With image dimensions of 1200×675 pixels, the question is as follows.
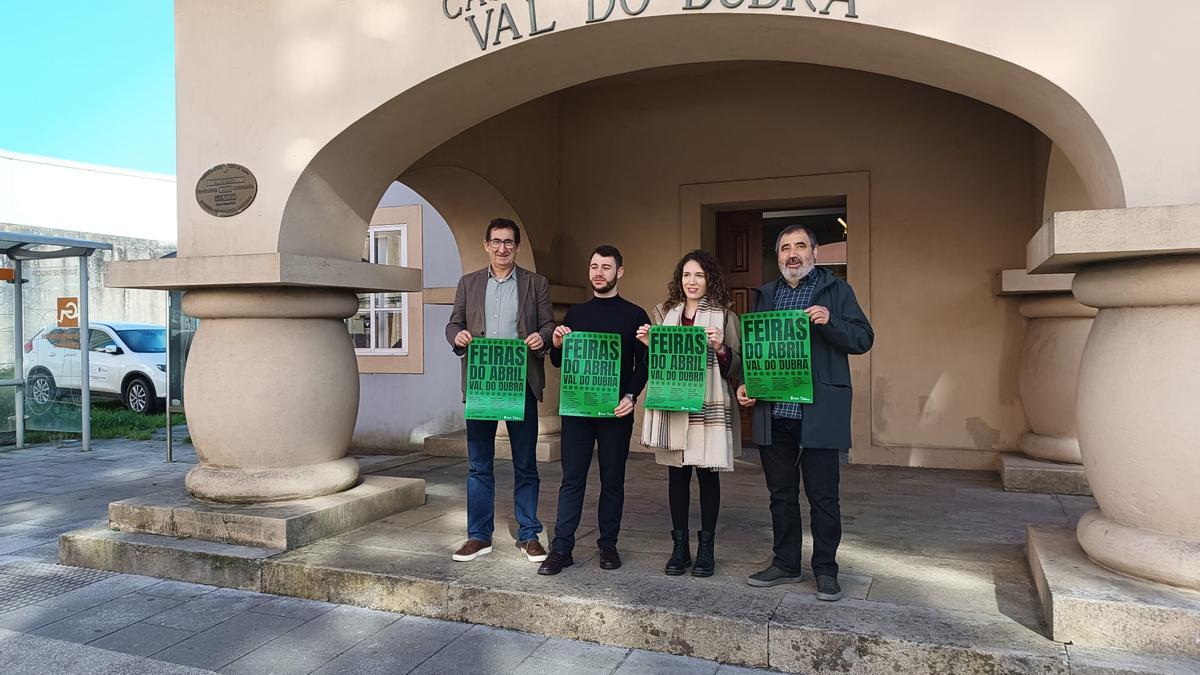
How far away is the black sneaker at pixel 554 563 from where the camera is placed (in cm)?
382

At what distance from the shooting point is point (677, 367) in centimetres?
364

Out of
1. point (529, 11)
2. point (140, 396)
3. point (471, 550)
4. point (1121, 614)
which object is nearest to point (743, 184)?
point (529, 11)

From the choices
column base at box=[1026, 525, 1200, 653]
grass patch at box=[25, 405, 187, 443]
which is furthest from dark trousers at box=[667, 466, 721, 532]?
grass patch at box=[25, 405, 187, 443]

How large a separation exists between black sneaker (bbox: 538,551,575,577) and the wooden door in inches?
184

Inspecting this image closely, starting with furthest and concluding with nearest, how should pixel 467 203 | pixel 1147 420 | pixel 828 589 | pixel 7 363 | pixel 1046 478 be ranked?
pixel 7 363 → pixel 467 203 → pixel 1046 478 → pixel 828 589 → pixel 1147 420

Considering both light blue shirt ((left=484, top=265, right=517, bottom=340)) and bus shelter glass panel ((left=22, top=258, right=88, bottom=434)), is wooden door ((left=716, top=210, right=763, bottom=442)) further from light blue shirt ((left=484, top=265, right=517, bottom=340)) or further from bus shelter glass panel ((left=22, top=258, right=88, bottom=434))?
bus shelter glass panel ((left=22, top=258, right=88, bottom=434))

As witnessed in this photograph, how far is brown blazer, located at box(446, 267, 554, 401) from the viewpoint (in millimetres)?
4137

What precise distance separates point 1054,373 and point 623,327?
3979 mm

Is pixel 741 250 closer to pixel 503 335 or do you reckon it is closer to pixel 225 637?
pixel 503 335

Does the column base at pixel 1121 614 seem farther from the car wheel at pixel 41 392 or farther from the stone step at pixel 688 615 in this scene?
the car wheel at pixel 41 392

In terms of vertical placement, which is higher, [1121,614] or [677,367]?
[677,367]

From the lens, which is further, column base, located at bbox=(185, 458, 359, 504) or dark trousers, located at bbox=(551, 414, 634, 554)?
column base, located at bbox=(185, 458, 359, 504)

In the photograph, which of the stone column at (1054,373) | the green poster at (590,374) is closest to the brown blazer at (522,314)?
the green poster at (590,374)

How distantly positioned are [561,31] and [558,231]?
173 inches
